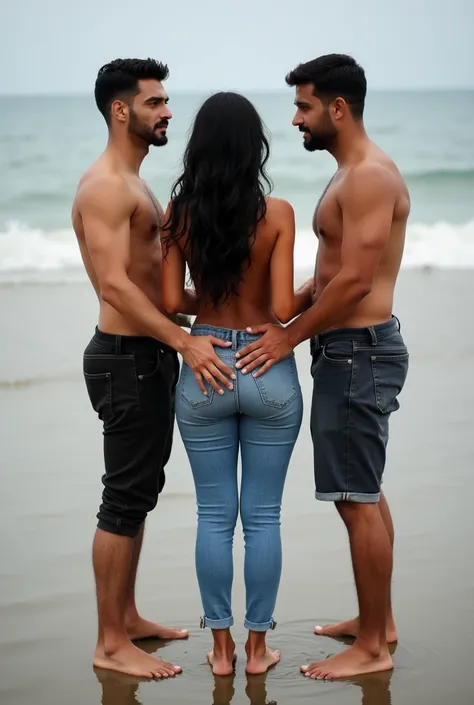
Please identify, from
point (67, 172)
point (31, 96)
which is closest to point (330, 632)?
point (67, 172)

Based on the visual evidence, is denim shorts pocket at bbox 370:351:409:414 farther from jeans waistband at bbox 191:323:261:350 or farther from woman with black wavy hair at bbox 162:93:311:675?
jeans waistband at bbox 191:323:261:350

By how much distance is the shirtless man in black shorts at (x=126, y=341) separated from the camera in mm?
3516

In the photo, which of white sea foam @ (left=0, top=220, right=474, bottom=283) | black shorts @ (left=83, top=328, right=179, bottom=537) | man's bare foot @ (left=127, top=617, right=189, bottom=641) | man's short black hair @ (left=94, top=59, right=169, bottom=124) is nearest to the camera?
black shorts @ (left=83, top=328, right=179, bottom=537)

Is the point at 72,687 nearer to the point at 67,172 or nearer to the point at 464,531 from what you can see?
the point at 464,531

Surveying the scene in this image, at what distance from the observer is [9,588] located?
4164mm

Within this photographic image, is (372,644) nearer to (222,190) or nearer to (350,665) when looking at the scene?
(350,665)

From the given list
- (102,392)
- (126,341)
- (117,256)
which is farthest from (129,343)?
(117,256)

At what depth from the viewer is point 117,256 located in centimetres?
350

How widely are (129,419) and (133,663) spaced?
784 mm

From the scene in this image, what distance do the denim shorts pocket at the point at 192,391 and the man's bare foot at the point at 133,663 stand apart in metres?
0.85

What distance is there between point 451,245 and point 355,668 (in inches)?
518

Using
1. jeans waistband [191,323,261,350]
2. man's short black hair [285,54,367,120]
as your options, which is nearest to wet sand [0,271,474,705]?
jeans waistband [191,323,261,350]

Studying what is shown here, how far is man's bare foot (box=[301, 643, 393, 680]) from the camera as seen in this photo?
3.50 m

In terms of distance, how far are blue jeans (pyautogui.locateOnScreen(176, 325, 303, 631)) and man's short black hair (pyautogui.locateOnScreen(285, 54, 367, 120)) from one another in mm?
855
